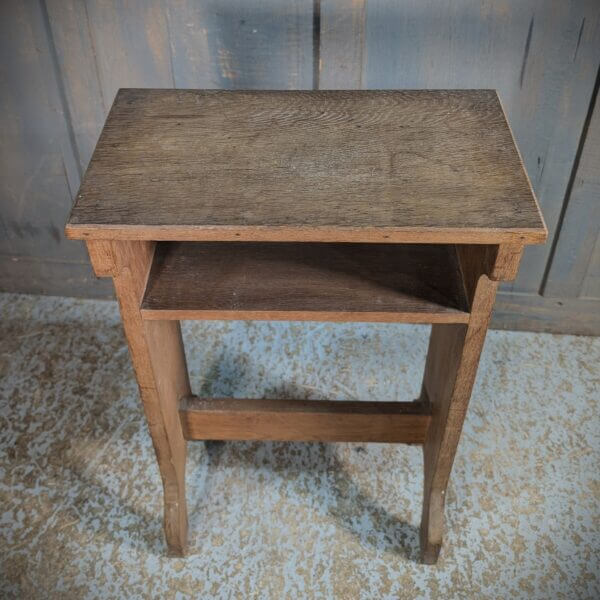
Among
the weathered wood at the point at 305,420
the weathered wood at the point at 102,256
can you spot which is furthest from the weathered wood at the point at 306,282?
the weathered wood at the point at 305,420

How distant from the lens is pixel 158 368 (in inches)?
64.5

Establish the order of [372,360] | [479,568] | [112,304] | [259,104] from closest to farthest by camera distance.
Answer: [259,104] < [479,568] < [372,360] < [112,304]

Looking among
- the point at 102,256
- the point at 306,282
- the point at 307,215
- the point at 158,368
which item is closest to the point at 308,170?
the point at 307,215

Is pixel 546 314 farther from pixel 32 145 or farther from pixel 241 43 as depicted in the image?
pixel 32 145

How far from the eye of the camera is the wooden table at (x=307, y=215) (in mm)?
1244

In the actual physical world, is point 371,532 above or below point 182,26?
below

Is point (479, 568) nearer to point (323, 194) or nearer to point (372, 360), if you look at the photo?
point (372, 360)

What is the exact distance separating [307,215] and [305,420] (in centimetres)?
84

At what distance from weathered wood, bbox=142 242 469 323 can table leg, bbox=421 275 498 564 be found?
0.06m

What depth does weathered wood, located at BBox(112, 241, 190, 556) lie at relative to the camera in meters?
1.40

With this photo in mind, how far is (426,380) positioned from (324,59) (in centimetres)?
96

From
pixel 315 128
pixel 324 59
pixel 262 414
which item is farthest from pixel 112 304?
pixel 315 128

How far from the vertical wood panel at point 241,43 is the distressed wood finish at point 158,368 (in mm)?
708

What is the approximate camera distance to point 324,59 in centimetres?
198
